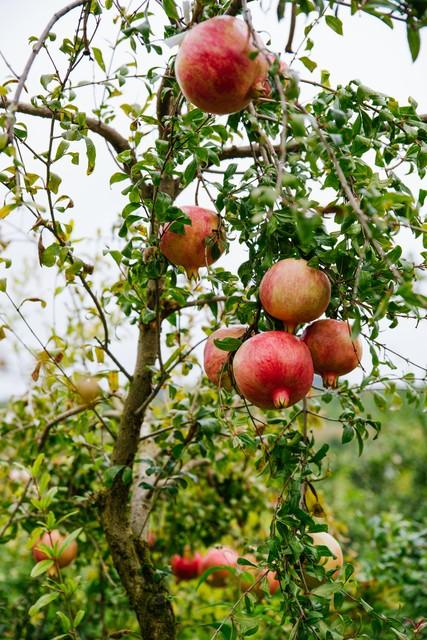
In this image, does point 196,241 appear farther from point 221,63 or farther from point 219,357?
point 221,63

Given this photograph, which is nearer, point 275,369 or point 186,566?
point 275,369

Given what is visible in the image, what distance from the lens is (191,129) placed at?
1078mm

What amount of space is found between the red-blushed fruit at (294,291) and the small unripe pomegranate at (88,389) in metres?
0.82

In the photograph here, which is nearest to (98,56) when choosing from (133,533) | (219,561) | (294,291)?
(294,291)

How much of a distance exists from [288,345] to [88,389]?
0.87 metres

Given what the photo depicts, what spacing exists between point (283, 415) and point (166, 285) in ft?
2.09

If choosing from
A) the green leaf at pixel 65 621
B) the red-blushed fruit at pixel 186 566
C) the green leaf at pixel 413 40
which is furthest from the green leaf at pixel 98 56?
the red-blushed fruit at pixel 186 566

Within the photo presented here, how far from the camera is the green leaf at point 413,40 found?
74 cm

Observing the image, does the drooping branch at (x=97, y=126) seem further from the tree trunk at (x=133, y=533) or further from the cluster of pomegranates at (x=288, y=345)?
the cluster of pomegranates at (x=288, y=345)

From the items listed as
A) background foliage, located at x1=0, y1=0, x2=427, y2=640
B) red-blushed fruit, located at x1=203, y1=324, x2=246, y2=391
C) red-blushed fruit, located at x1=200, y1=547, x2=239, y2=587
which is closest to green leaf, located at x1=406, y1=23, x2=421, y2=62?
background foliage, located at x1=0, y1=0, x2=427, y2=640

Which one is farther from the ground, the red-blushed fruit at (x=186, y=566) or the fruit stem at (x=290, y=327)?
the fruit stem at (x=290, y=327)

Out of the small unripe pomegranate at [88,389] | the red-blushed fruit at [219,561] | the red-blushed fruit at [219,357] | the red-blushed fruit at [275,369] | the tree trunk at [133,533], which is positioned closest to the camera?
the red-blushed fruit at [275,369]

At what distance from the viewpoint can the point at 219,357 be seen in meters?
1.16

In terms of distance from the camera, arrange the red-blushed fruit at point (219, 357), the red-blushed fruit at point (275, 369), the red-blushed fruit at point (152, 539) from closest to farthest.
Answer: the red-blushed fruit at point (275, 369) → the red-blushed fruit at point (219, 357) → the red-blushed fruit at point (152, 539)
